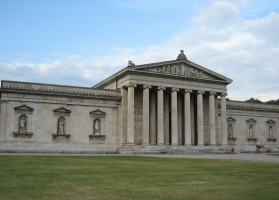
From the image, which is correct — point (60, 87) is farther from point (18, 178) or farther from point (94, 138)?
point (18, 178)

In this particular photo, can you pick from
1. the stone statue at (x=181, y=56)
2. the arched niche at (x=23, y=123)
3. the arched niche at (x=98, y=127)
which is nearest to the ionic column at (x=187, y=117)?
the stone statue at (x=181, y=56)

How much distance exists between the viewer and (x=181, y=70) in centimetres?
5872

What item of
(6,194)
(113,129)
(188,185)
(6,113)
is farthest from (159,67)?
(6,194)

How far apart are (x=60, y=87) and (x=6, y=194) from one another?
134 ft

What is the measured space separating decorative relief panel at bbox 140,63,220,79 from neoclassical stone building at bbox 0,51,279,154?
0.05m

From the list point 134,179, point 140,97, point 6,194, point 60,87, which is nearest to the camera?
point 6,194

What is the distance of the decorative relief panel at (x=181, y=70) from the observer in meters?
56.5

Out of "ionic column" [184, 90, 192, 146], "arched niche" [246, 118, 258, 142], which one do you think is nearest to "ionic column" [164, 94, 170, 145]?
"ionic column" [184, 90, 192, 146]

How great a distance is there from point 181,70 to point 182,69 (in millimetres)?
267

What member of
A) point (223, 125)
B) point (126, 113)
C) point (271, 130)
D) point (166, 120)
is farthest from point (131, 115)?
point (271, 130)

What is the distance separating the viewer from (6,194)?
14078mm

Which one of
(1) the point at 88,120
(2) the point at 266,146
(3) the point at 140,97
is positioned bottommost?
(2) the point at 266,146

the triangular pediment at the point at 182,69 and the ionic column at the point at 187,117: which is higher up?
the triangular pediment at the point at 182,69

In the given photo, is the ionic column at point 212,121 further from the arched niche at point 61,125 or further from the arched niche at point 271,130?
the arched niche at point 61,125
